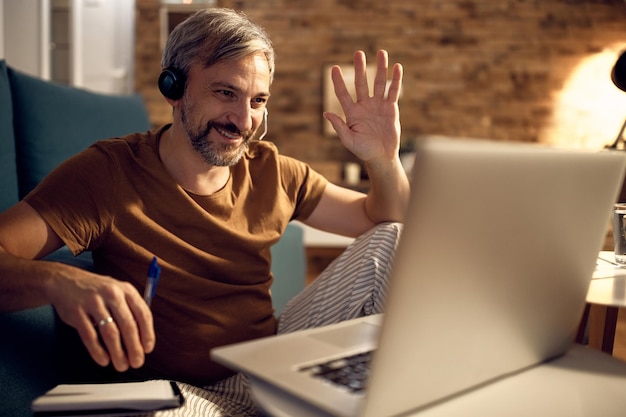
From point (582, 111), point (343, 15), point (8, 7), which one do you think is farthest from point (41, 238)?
point (582, 111)

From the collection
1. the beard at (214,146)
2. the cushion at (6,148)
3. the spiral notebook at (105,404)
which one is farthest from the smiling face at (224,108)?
the spiral notebook at (105,404)

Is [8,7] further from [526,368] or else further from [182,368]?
[526,368]

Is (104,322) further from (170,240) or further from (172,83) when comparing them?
(172,83)

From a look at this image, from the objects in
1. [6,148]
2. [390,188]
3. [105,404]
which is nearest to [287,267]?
[390,188]

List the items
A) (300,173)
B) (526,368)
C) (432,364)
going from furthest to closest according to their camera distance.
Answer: (300,173) < (526,368) < (432,364)

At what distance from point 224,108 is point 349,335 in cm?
67

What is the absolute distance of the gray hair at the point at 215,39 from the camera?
130 centimetres

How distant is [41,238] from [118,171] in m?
0.20

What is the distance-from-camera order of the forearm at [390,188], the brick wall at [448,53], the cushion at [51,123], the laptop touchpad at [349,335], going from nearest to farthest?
the laptop touchpad at [349,335] < the forearm at [390,188] < the cushion at [51,123] < the brick wall at [448,53]

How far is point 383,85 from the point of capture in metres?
1.36

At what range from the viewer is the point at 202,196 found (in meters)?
1.29

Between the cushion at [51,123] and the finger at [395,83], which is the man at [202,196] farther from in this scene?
the cushion at [51,123]

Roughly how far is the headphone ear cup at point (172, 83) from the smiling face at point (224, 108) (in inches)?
1.1

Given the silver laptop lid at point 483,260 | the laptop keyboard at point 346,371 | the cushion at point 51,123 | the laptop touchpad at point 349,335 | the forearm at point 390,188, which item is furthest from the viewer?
the cushion at point 51,123
